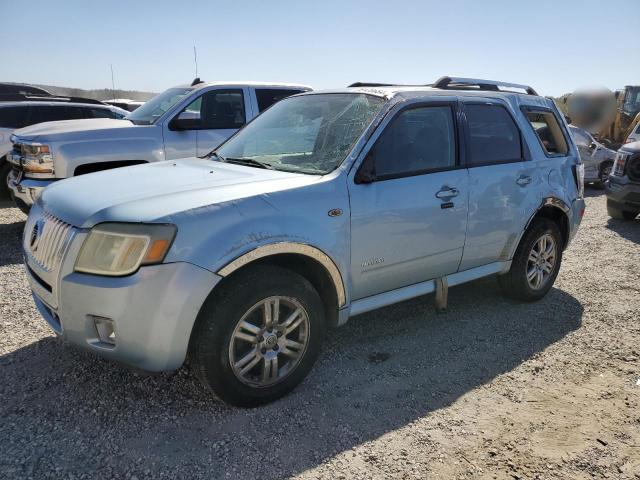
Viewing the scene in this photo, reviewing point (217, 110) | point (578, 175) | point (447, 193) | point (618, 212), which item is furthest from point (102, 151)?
point (618, 212)

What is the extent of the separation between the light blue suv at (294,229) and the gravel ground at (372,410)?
0.33 m

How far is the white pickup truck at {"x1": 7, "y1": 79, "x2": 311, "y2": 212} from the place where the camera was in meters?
6.11

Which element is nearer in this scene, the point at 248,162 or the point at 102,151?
the point at 248,162

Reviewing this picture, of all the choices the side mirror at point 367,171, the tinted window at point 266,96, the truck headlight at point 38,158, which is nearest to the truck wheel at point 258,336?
the side mirror at point 367,171

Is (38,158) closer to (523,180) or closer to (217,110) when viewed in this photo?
(217,110)

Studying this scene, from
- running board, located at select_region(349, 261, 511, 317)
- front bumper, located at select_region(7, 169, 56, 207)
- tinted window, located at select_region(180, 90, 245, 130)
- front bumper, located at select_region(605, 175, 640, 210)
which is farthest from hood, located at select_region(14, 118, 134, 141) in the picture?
front bumper, located at select_region(605, 175, 640, 210)

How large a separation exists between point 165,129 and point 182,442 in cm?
499

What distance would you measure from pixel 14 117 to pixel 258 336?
Answer: 25.8 ft

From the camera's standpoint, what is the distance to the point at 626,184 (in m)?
8.15

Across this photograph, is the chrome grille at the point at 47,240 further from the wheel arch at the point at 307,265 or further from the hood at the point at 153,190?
the wheel arch at the point at 307,265

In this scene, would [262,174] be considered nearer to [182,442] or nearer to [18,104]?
[182,442]

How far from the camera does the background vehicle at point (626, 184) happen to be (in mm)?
8047

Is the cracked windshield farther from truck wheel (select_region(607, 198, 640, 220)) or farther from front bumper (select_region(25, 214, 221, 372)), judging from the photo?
truck wheel (select_region(607, 198, 640, 220))

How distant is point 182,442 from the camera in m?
2.70
